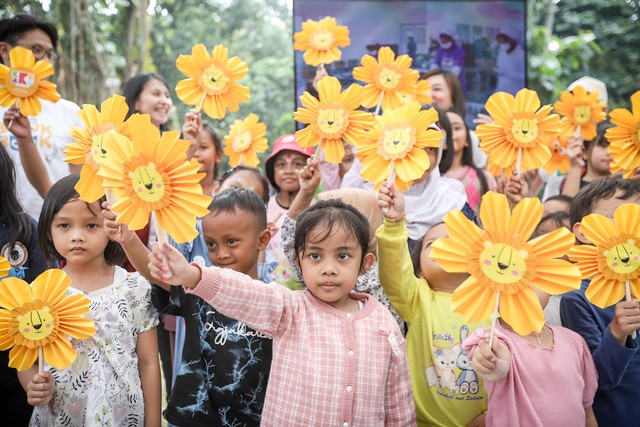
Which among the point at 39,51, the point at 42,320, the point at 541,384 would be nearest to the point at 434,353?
the point at 541,384

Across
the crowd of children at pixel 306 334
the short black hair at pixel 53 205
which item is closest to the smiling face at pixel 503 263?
the crowd of children at pixel 306 334

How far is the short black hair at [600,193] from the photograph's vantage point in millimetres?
2543

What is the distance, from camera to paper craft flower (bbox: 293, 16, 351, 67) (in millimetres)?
3465

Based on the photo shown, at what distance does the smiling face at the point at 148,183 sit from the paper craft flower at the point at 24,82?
1315mm

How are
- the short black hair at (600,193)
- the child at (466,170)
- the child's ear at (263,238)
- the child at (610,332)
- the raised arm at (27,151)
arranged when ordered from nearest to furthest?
the child at (610,332) < the child's ear at (263,238) < the short black hair at (600,193) < the raised arm at (27,151) < the child at (466,170)

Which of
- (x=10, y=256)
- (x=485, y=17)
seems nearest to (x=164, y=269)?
(x=10, y=256)

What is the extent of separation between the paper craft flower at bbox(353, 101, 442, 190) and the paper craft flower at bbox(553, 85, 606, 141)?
160 cm

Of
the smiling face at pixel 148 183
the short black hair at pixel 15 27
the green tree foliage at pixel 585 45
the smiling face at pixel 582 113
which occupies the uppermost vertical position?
the green tree foliage at pixel 585 45

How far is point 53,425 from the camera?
6.60 feet

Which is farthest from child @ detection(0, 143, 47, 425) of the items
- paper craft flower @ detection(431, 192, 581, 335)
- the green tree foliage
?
the green tree foliage

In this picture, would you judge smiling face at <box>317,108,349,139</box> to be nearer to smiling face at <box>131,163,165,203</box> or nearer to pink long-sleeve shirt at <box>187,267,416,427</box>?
pink long-sleeve shirt at <box>187,267,416,427</box>

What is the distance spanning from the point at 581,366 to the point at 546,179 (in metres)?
2.21

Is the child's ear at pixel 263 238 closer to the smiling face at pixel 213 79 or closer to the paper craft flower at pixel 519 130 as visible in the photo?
the smiling face at pixel 213 79

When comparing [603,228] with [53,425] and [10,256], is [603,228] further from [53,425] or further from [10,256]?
[10,256]
